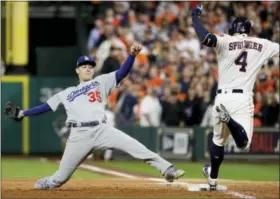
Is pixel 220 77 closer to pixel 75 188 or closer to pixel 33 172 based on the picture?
pixel 75 188

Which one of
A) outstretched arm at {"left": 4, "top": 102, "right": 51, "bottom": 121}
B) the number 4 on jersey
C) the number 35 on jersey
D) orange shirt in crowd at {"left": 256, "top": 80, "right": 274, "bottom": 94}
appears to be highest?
the number 4 on jersey

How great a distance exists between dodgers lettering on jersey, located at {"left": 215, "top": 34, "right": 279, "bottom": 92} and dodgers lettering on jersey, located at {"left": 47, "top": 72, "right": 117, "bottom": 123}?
1294 millimetres

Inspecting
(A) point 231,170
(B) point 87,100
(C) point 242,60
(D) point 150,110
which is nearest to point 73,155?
(B) point 87,100

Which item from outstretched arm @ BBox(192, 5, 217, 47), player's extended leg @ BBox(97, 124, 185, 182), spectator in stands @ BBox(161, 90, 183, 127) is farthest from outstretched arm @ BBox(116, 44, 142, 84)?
spectator in stands @ BBox(161, 90, 183, 127)

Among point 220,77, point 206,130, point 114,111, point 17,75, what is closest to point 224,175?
point 206,130

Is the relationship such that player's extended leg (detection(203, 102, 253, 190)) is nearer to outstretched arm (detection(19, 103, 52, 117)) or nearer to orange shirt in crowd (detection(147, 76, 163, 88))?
outstretched arm (detection(19, 103, 52, 117))

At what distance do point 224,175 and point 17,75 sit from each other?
245 inches

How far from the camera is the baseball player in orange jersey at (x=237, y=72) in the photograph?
32.9ft

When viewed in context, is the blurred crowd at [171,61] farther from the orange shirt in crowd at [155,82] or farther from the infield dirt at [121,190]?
the infield dirt at [121,190]

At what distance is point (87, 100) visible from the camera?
32.1ft

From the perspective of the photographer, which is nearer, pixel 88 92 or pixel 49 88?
pixel 88 92

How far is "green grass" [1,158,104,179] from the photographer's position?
14305 millimetres

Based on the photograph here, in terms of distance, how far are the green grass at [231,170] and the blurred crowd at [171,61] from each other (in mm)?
1070

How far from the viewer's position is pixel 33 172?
1497 centimetres
